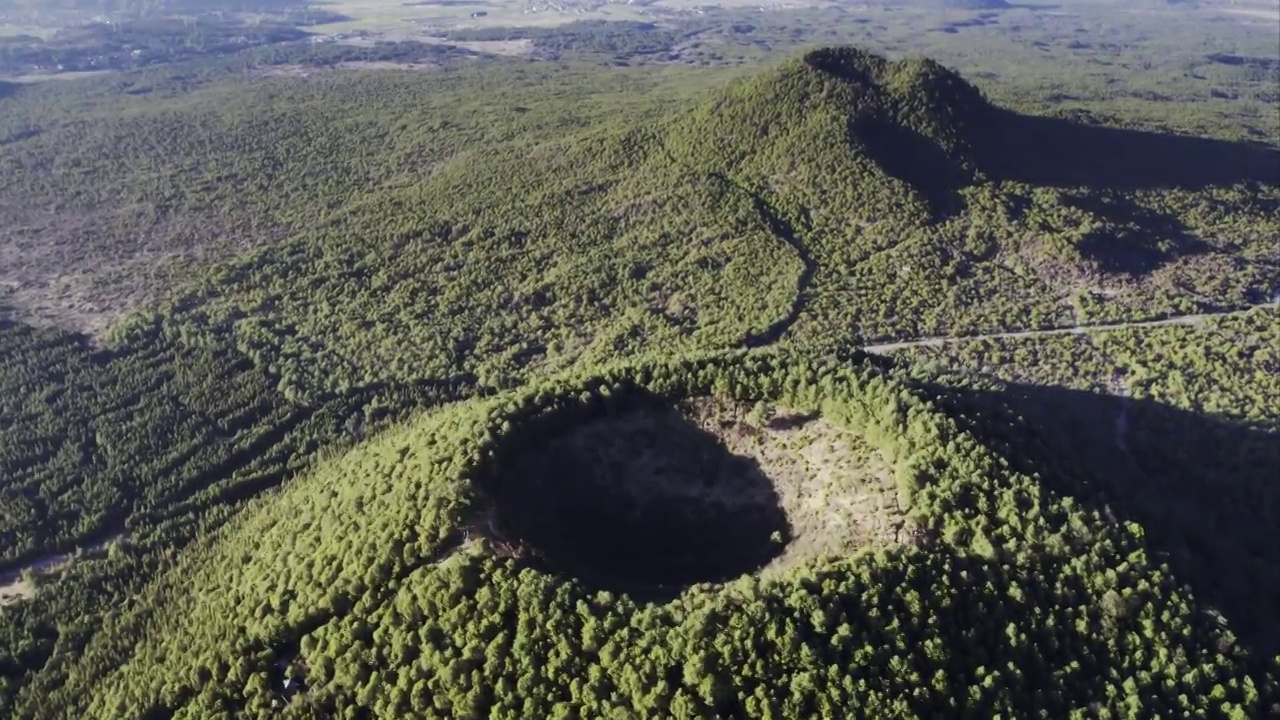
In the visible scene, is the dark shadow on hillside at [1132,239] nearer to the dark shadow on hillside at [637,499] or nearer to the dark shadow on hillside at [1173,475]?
the dark shadow on hillside at [1173,475]

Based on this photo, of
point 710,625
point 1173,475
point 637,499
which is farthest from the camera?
point 1173,475

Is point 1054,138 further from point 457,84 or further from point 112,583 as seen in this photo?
point 457,84

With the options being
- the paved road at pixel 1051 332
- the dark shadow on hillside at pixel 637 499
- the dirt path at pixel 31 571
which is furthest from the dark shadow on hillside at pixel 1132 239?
the dirt path at pixel 31 571

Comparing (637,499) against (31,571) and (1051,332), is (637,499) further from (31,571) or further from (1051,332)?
(1051,332)

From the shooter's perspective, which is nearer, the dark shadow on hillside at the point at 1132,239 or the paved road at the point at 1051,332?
the paved road at the point at 1051,332

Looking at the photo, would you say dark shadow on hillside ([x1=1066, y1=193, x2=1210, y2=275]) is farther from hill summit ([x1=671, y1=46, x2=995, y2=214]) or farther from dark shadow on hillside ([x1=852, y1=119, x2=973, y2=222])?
hill summit ([x1=671, y1=46, x2=995, y2=214])

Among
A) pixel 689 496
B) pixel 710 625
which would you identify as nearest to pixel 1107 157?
pixel 689 496

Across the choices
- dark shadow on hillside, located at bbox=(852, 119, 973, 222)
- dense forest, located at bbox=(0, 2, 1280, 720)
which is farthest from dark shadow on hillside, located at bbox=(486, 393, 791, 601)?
dark shadow on hillside, located at bbox=(852, 119, 973, 222)
